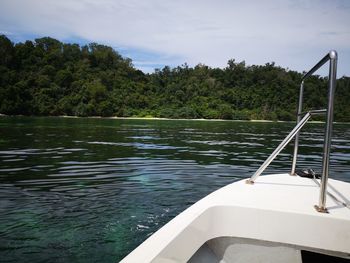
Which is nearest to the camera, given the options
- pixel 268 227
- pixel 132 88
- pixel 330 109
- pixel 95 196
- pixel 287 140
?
pixel 330 109

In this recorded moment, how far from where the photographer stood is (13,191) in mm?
7129

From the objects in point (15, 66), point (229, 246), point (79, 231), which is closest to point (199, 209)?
point (229, 246)

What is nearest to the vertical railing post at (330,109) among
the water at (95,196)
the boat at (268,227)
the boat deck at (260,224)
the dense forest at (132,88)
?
the boat at (268,227)

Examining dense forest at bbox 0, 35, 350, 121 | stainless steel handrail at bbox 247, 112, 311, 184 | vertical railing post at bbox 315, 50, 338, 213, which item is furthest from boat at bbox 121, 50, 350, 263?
dense forest at bbox 0, 35, 350, 121

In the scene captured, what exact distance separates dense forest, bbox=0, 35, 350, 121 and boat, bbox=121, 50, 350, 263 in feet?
250

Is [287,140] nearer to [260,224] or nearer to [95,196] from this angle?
[260,224]

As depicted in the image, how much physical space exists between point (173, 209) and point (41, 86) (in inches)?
3395

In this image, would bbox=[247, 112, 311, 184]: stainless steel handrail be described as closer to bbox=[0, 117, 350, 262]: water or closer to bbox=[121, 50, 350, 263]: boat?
bbox=[121, 50, 350, 263]: boat

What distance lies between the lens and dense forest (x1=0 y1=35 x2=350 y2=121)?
7838cm

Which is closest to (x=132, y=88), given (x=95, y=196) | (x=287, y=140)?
(x=95, y=196)

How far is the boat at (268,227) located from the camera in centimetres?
223

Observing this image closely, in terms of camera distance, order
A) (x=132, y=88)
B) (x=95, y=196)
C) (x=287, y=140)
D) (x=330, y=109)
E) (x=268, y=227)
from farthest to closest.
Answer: (x=132, y=88), (x=95, y=196), (x=287, y=140), (x=268, y=227), (x=330, y=109)

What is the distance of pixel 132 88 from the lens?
94.8 meters

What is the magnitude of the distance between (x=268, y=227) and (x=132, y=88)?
9426 cm
